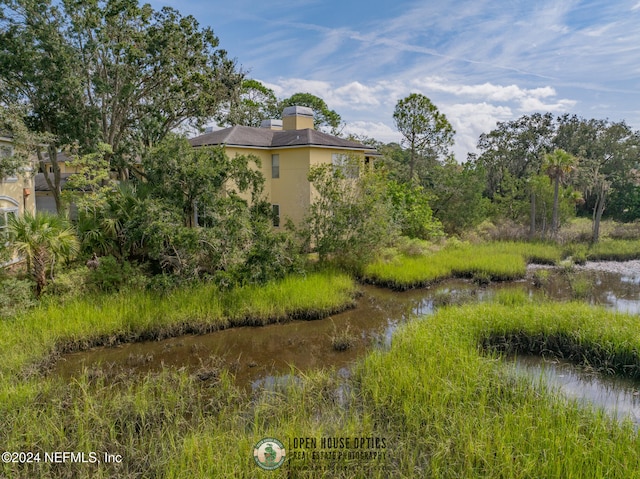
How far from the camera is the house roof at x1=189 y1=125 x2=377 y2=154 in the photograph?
1842 centimetres

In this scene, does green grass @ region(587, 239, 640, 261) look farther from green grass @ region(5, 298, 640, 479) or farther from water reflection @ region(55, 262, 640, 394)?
green grass @ region(5, 298, 640, 479)

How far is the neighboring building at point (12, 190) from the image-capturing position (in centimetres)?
1364

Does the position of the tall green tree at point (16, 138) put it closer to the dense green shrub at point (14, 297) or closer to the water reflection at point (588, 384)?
the dense green shrub at point (14, 297)

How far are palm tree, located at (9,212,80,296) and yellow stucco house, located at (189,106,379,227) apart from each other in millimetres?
8668

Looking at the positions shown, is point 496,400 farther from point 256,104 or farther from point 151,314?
point 256,104

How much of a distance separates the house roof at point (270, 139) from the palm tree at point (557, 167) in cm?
1044

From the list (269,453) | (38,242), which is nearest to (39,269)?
(38,242)

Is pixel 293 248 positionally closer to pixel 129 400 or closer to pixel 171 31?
pixel 129 400

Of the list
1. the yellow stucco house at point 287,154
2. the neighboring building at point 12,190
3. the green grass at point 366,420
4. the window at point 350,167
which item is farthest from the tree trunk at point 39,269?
the window at point 350,167

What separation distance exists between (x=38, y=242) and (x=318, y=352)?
7.80m

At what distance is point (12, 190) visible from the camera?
14789 millimetres

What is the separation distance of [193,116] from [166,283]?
37.6 ft

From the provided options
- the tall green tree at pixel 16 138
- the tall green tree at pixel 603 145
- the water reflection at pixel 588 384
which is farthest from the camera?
the tall green tree at pixel 603 145

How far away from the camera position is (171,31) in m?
16.9
